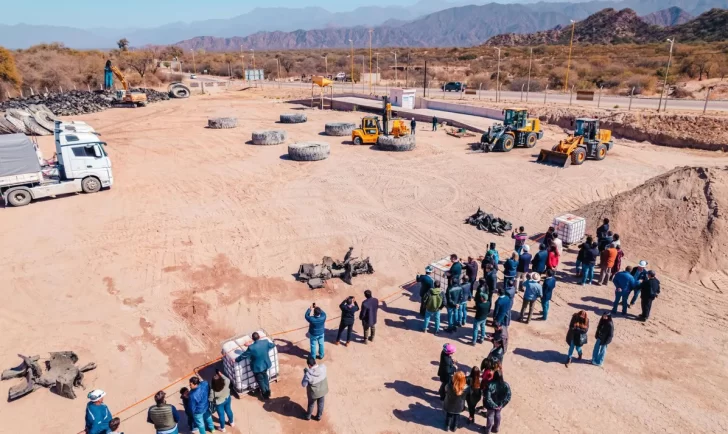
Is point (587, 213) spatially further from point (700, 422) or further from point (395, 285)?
point (700, 422)

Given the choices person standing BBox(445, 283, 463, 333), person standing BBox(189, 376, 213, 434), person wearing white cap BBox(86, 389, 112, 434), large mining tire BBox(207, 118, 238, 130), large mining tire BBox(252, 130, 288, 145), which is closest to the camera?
person wearing white cap BBox(86, 389, 112, 434)

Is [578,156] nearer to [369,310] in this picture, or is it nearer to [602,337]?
[602,337]

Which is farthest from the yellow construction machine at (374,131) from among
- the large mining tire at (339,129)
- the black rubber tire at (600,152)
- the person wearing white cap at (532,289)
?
the person wearing white cap at (532,289)

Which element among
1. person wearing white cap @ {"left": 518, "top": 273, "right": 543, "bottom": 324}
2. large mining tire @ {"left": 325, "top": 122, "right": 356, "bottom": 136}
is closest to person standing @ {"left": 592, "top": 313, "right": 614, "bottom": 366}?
person wearing white cap @ {"left": 518, "top": 273, "right": 543, "bottom": 324}

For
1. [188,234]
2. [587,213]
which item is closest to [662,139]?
[587,213]

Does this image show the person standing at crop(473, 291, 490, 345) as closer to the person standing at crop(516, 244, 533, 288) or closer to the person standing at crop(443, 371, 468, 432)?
the person standing at crop(443, 371, 468, 432)

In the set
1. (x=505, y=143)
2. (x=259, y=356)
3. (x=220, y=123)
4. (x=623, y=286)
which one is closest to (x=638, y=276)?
(x=623, y=286)

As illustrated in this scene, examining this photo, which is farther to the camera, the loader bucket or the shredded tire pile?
the loader bucket
